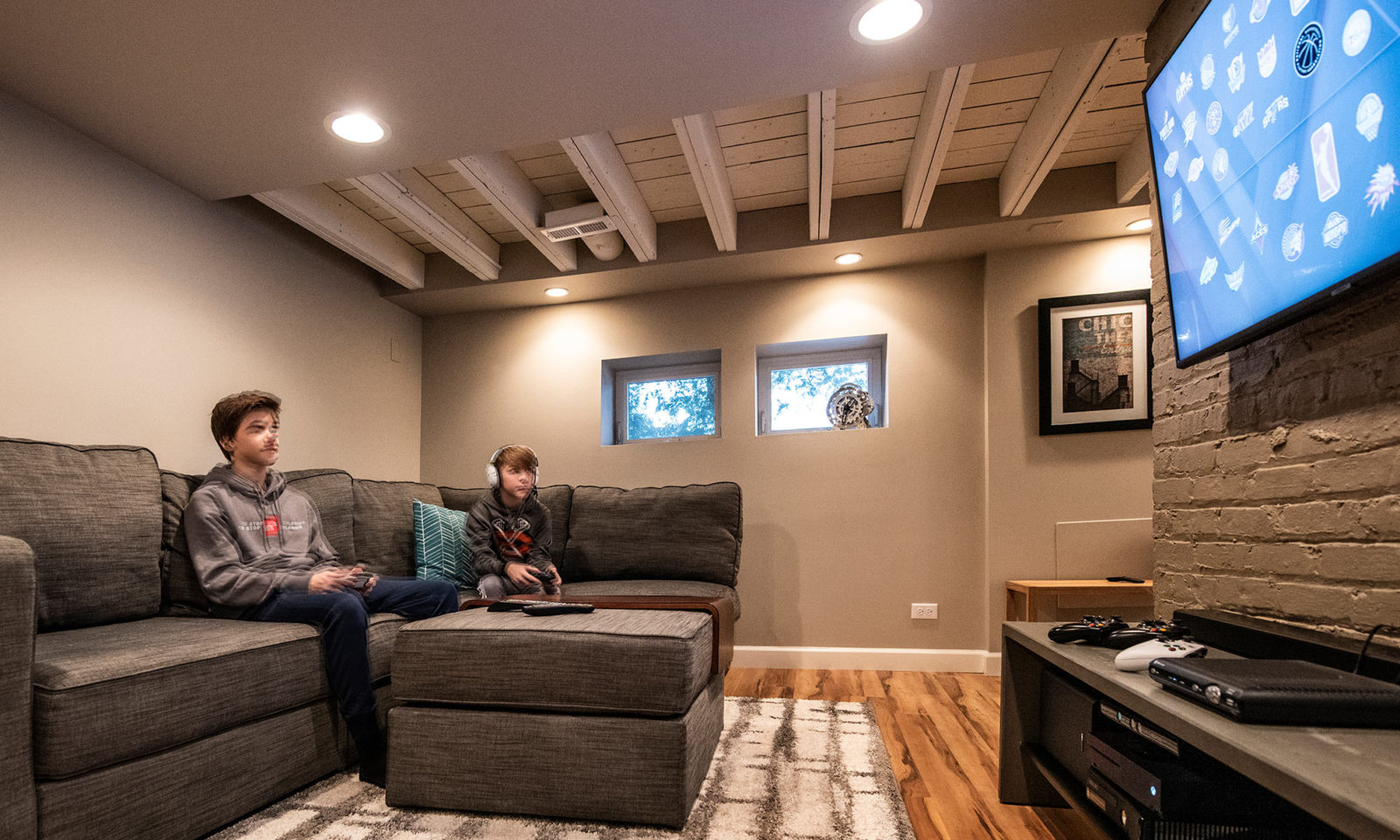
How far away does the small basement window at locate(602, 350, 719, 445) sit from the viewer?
3.81 meters

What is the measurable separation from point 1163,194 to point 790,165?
5.25ft

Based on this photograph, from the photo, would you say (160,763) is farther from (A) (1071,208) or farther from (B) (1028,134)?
(A) (1071,208)

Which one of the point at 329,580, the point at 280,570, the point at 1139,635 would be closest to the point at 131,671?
the point at 329,580

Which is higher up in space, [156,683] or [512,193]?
[512,193]

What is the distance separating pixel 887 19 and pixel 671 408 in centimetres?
251

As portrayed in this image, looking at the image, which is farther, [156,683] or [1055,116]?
[1055,116]

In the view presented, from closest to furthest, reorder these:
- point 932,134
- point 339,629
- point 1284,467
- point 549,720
→ point 1284,467 < point 549,720 < point 339,629 < point 932,134

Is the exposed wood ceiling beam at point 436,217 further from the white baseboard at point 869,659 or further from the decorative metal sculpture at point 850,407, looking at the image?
the white baseboard at point 869,659

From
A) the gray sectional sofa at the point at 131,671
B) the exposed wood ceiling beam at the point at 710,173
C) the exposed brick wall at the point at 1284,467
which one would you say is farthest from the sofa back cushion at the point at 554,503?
the exposed brick wall at the point at 1284,467

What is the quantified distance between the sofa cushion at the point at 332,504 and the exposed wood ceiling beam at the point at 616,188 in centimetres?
167

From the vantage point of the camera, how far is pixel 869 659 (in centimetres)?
324

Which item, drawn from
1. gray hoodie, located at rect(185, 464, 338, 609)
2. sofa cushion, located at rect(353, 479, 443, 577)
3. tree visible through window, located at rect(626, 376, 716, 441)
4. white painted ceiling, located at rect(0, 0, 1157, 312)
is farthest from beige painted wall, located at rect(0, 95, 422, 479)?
tree visible through window, located at rect(626, 376, 716, 441)

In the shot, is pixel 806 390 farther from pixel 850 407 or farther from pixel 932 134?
pixel 932 134

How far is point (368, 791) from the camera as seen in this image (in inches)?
66.9
